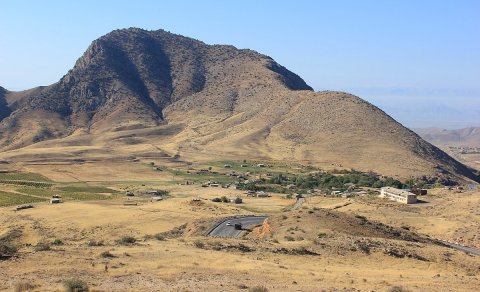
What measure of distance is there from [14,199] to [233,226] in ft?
149

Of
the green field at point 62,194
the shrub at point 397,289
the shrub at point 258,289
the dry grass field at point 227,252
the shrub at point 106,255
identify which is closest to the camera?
the shrub at point 258,289

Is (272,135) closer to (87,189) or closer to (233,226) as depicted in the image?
(87,189)

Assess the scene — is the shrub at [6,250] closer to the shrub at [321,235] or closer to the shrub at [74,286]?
the shrub at [74,286]

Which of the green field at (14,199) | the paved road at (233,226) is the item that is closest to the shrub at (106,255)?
the paved road at (233,226)

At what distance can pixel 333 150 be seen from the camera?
14912cm

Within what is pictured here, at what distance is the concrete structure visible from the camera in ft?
278

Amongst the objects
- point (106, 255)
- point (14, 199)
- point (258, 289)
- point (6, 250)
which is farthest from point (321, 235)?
point (14, 199)

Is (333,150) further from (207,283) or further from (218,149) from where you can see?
(207,283)

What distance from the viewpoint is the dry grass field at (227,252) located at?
28.2 meters

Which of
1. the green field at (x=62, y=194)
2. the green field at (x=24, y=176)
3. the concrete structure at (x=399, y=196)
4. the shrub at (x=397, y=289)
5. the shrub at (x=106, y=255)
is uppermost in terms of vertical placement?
the concrete structure at (x=399, y=196)

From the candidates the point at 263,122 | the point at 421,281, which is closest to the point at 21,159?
the point at 263,122

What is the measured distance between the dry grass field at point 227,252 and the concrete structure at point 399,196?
9.41 meters

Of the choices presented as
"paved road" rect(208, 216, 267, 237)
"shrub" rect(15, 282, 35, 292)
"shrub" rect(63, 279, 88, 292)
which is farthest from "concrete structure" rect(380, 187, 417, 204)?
"shrub" rect(15, 282, 35, 292)

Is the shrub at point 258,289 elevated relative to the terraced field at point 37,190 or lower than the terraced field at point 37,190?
elevated
